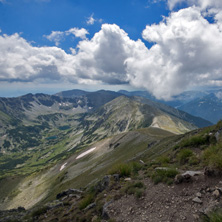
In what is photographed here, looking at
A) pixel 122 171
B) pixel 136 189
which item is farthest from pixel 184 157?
pixel 122 171

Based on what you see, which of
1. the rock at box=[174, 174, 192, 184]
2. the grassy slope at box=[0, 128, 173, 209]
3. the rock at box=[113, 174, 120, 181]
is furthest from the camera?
the grassy slope at box=[0, 128, 173, 209]

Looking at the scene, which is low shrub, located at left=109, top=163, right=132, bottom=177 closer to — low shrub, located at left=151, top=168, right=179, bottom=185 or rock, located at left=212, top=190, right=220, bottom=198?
low shrub, located at left=151, top=168, right=179, bottom=185

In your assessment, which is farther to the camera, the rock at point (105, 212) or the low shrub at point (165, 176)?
the low shrub at point (165, 176)

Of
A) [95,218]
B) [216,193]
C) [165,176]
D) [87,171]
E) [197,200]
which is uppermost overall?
[216,193]

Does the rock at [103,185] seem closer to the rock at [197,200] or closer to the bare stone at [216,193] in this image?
the rock at [197,200]

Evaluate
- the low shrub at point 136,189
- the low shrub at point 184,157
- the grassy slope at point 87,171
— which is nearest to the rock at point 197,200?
the low shrub at point 136,189

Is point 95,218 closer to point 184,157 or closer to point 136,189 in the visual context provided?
point 136,189

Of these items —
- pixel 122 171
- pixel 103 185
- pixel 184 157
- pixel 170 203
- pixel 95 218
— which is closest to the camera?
pixel 170 203

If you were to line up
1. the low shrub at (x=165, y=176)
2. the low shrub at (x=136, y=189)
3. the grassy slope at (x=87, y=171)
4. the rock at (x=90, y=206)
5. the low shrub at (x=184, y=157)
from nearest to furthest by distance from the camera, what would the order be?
the low shrub at (x=136, y=189), the low shrub at (x=165, y=176), the rock at (x=90, y=206), the low shrub at (x=184, y=157), the grassy slope at (x=87, y=171)

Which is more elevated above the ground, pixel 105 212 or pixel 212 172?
pixel 212 172

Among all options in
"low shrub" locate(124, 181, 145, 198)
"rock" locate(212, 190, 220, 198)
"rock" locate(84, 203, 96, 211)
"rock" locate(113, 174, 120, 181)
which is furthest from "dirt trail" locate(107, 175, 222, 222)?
"rock" locate(113, 174, 120, 181)

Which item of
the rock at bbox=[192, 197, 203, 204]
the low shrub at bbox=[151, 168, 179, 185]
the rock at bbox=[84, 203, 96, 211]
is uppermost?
the rock at bbox=[192, 197, 203, 204]

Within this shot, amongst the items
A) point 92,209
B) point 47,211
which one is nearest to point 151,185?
point 92,209

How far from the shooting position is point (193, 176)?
10.4 metres
